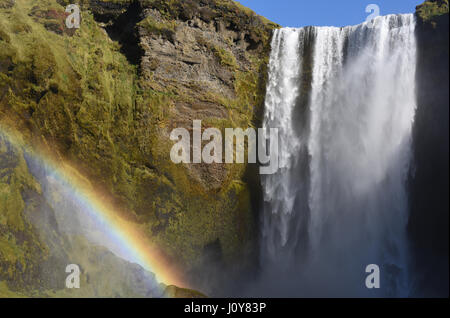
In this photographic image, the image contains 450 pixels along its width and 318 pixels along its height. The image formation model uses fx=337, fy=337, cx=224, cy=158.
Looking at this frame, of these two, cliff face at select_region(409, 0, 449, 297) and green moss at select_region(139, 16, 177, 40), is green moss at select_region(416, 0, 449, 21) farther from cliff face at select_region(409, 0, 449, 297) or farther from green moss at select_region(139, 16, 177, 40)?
green moss at select_region(139, 16, 177, 40)

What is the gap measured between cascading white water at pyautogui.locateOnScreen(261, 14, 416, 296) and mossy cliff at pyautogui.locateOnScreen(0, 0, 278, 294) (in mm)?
1845

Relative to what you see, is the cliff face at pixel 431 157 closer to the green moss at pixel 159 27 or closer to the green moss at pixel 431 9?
the green moss at pixel 431 9

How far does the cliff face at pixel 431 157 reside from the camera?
16.7m

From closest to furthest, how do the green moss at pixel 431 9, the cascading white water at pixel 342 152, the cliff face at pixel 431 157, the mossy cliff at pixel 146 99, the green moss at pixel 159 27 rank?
the mossy cliff at pixel 146 99, the cliff face at pixel 431 157, the green moss at pixel 431 9, the cascading white water at pixel 342 152, the green moss at pixel 159 27

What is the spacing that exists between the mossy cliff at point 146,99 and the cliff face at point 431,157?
8.90 metres

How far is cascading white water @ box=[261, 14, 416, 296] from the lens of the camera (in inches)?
724

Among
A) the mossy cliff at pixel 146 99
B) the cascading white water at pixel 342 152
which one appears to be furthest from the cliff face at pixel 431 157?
the mossy cliff at pixel 146 99

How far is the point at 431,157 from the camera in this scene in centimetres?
1744

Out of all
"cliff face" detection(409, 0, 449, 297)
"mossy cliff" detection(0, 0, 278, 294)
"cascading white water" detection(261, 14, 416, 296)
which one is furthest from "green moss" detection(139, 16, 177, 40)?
"cliff face" detection(409, 0, 449, 297)

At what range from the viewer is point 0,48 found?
13258 mm

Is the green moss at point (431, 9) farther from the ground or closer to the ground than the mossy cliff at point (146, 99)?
farther from the ground

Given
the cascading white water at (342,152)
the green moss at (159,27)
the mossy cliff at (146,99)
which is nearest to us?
the mossy cliff at (146,99)

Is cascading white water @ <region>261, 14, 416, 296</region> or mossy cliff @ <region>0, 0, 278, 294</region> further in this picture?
cascading white water @ <region>261, 14, 416, 296</region>

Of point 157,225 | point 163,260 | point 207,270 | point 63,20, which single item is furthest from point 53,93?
point 207,270
